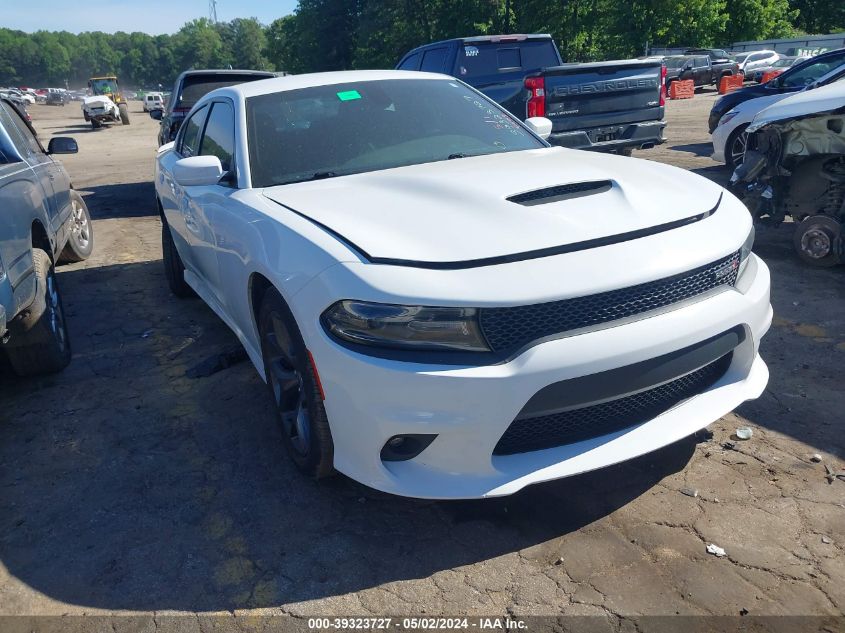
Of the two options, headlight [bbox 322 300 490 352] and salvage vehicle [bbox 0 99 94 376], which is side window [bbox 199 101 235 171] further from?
headlight [bbox 322 300 490 352]

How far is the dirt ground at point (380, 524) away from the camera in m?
2.39

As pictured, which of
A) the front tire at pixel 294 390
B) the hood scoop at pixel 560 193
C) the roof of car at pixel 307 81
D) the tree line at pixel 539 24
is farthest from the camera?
the tree line at pixel 539 24

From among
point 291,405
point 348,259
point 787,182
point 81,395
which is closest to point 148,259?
point 81,395

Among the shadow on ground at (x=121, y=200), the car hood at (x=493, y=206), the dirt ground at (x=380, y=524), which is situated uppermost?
the car hood at (x=493, y=206)

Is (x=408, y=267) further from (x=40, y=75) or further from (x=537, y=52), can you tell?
(x=40, y=75)

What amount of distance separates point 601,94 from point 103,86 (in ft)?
162

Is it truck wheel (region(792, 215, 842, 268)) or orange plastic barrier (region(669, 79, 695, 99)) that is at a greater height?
orange plastic barrier (region(669, 79, 695, 99))

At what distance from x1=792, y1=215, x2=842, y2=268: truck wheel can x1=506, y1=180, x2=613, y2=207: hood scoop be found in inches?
127

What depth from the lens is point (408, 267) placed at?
7.78ft

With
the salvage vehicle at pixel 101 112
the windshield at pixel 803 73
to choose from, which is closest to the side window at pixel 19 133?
the windshield at pixel 803 73

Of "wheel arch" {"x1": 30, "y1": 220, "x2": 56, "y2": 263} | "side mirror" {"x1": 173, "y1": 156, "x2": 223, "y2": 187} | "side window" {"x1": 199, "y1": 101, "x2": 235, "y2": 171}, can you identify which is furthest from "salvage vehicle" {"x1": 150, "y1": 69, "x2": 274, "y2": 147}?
"side mirror" {"x1": 173, "y1": 156, "x2": 223, "y2": 187}

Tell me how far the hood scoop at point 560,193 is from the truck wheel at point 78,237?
549cm

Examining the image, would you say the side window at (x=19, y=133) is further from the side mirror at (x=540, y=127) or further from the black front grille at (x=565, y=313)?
the black front grille at (x=565, y=313)

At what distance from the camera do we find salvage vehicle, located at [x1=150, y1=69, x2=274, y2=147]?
9320 mm
